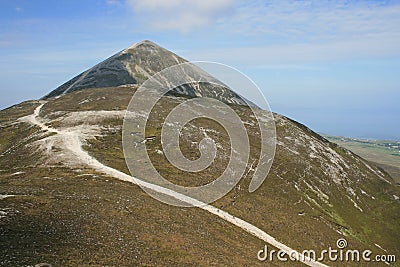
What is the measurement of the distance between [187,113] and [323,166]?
4934 centimetres

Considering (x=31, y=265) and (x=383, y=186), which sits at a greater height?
(x=31, y=265)

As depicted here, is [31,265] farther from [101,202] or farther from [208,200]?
[208,200]

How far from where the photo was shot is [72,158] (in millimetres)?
69625

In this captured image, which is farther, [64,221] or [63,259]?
[64,221]

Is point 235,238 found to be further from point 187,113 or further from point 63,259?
point 187,113

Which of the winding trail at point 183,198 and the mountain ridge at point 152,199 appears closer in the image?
the mountain ridge at point 152,199

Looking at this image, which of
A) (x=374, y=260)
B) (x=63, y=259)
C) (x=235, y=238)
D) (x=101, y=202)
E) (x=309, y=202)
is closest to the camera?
(x=63, y=259)

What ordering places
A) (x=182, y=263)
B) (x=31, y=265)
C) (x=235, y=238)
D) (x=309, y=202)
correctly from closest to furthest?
(x=31, y=265), (x=182, y=263), (x=235, y=238), (x=309, y=202)

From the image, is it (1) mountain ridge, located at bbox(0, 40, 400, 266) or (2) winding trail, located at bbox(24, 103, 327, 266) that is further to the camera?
(2) winding trail, located at bbox(24, 103, 327, 266)

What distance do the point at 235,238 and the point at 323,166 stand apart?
211 feet

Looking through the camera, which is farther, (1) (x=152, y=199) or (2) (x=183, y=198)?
(2) (x=183, y=198)

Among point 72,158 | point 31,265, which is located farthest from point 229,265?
point 72,158

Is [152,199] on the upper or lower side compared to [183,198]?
upper

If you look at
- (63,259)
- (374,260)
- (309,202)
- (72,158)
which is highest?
(72,158)
